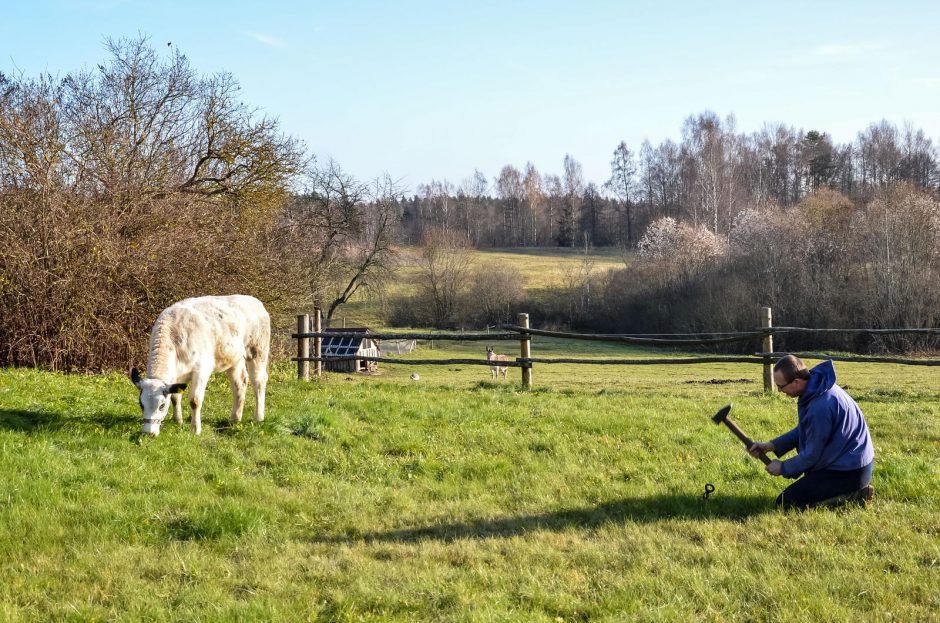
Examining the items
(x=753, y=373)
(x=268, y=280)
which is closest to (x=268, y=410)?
(x=268, y=280)

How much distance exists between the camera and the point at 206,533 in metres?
5.45

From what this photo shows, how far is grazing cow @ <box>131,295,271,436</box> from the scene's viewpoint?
7699mm

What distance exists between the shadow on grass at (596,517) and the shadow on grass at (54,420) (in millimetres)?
3920

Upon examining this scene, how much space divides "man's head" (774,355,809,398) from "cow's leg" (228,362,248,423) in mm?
6033

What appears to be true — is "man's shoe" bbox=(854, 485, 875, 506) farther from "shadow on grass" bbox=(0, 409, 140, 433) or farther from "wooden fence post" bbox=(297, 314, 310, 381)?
"wooden fence post" bbox=(297, 314, 310, 381)

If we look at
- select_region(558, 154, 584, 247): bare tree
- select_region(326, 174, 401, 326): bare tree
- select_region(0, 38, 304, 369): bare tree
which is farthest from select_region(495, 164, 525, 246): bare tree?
select_region(0, 38, 304, 369): bare tree

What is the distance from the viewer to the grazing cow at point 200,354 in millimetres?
7699

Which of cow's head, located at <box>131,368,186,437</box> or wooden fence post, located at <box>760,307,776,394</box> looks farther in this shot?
wooden fence post, located at <box>760,307,776,394</box>

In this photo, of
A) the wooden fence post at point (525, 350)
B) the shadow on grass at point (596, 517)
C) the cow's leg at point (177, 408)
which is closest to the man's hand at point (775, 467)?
the shadow on grass at point (596, 517)

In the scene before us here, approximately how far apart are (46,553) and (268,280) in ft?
45.3

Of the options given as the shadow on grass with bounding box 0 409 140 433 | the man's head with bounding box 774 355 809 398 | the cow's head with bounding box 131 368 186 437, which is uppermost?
the man's head with bounding box 774 355 809 398

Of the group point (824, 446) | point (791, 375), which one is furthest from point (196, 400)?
point (824, 446)

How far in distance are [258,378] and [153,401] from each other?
1.91 metres

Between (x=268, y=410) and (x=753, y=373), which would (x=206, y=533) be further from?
(x=753, y=373)
